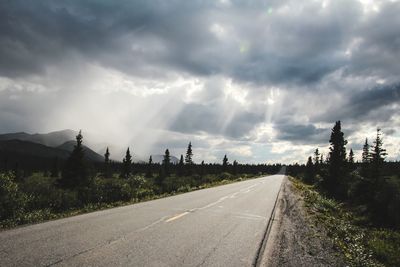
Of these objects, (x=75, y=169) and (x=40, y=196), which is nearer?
(x=40, y=196)

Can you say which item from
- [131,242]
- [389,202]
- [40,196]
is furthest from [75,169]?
[131,242]

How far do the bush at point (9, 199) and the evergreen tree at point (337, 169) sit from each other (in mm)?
39075

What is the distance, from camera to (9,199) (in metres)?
10.9

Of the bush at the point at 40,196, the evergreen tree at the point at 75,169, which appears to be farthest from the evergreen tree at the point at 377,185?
the evergreen tree at the point at 75,169

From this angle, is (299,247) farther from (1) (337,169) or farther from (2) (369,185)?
(1) (337,169)

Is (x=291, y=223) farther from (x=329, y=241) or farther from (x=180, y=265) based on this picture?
(x=180, y=265)

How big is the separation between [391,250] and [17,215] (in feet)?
38.6

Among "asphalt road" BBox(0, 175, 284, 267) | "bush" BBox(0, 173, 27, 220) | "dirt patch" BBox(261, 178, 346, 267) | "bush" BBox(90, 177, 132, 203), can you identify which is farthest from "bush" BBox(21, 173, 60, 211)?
"dirt patch" BBox(261, 178, 346, 267)

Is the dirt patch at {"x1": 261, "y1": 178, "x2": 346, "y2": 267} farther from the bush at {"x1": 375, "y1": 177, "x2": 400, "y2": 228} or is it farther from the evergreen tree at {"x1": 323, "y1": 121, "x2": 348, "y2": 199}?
the evergreen tree at {"x1": 323, "y1": 121, "x2": 348, "y2": 199}

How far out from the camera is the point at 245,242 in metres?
8.16

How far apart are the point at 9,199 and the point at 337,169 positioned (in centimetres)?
4219

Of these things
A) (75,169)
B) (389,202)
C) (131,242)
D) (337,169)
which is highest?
(337,169)

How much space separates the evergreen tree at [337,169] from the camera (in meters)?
42.9

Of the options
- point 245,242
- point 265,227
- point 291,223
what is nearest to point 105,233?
point 245,242
